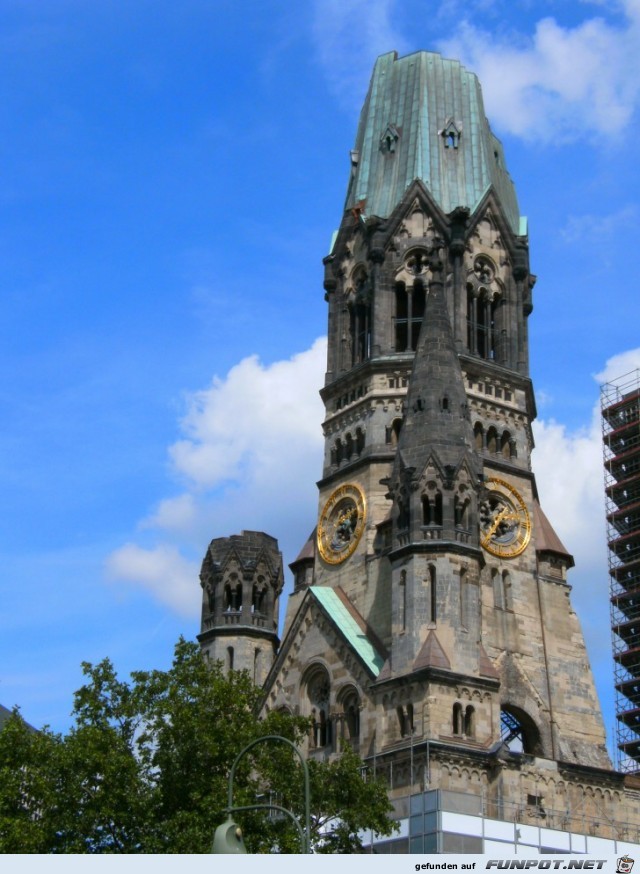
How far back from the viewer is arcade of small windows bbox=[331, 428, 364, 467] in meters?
71.8

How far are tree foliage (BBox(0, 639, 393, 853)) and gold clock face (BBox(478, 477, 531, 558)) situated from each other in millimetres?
19925

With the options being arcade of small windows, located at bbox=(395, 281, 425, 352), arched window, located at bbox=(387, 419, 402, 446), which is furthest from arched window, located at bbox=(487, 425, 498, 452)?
arcade of small windows, located at bbox=(395, 281, 425, 352)

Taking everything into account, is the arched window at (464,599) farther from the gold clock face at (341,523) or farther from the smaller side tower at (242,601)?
the smaller side tower at (242,601)

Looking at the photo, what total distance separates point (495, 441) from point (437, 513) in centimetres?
1069

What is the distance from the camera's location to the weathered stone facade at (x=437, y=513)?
193 ft

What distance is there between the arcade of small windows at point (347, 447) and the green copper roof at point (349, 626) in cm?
714

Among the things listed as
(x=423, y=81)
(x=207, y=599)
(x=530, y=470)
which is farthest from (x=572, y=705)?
(x=423, y=81)

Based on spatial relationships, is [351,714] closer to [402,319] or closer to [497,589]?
[497,589]

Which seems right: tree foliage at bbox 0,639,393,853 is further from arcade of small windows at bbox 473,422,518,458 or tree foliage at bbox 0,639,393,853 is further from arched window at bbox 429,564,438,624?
arcade of small windows at bbox 473,422,518,458

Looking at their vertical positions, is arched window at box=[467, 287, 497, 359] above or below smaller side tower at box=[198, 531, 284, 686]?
above

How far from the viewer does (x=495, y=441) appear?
7144 cm

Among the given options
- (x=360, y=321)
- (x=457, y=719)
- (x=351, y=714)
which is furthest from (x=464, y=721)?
(x=360, y=321)

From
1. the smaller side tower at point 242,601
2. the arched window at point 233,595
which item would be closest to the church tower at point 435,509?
the smaller side tower at point 242,601

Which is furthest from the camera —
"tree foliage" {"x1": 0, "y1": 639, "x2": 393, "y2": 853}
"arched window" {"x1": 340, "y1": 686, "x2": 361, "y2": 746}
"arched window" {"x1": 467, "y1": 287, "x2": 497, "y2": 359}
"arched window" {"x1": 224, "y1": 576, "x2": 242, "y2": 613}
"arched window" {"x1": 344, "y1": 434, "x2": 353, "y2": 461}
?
"arched window" {"x1": 467, "y1": 287, "x2": 497, "y2": 359}
